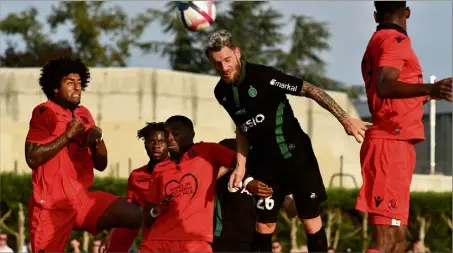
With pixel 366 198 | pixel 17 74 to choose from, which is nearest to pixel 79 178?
pixel 366 198

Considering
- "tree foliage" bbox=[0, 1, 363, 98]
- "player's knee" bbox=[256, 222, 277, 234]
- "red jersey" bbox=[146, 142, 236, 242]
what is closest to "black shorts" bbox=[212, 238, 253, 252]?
"player's knee" bbox=[256, 222, 277, 234]

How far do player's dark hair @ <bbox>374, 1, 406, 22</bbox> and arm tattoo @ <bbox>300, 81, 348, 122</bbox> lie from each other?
100 centimetres

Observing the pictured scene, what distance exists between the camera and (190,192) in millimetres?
11055

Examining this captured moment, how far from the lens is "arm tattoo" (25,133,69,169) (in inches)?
462

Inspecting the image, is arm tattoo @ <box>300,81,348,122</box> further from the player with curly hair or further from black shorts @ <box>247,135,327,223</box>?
the player with curly hair

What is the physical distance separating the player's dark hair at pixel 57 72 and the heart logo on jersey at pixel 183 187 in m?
1.88

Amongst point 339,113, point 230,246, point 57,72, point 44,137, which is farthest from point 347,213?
point 339,113

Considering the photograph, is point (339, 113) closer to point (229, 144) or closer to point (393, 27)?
point (393, 27)

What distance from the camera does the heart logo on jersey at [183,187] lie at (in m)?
11.1

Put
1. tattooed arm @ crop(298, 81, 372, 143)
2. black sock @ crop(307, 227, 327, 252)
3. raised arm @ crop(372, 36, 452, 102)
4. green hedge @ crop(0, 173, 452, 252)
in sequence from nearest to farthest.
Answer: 1. raised arm @ crop(372, 36, 452, 102)
2. tattooed arm @ crop(298, 81, 372, 143)
3. black sock @ crop(307, 227, 327, 252)
4. green hedge @ crop(0, 173, 452, 252)

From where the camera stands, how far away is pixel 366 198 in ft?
31.9

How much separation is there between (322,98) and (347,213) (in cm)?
2239

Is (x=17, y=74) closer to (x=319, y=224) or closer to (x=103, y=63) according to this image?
(x=103, y=63)

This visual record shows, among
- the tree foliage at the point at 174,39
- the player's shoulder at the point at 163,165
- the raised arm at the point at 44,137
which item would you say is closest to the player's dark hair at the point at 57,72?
the raised arm at the point at 44,137
